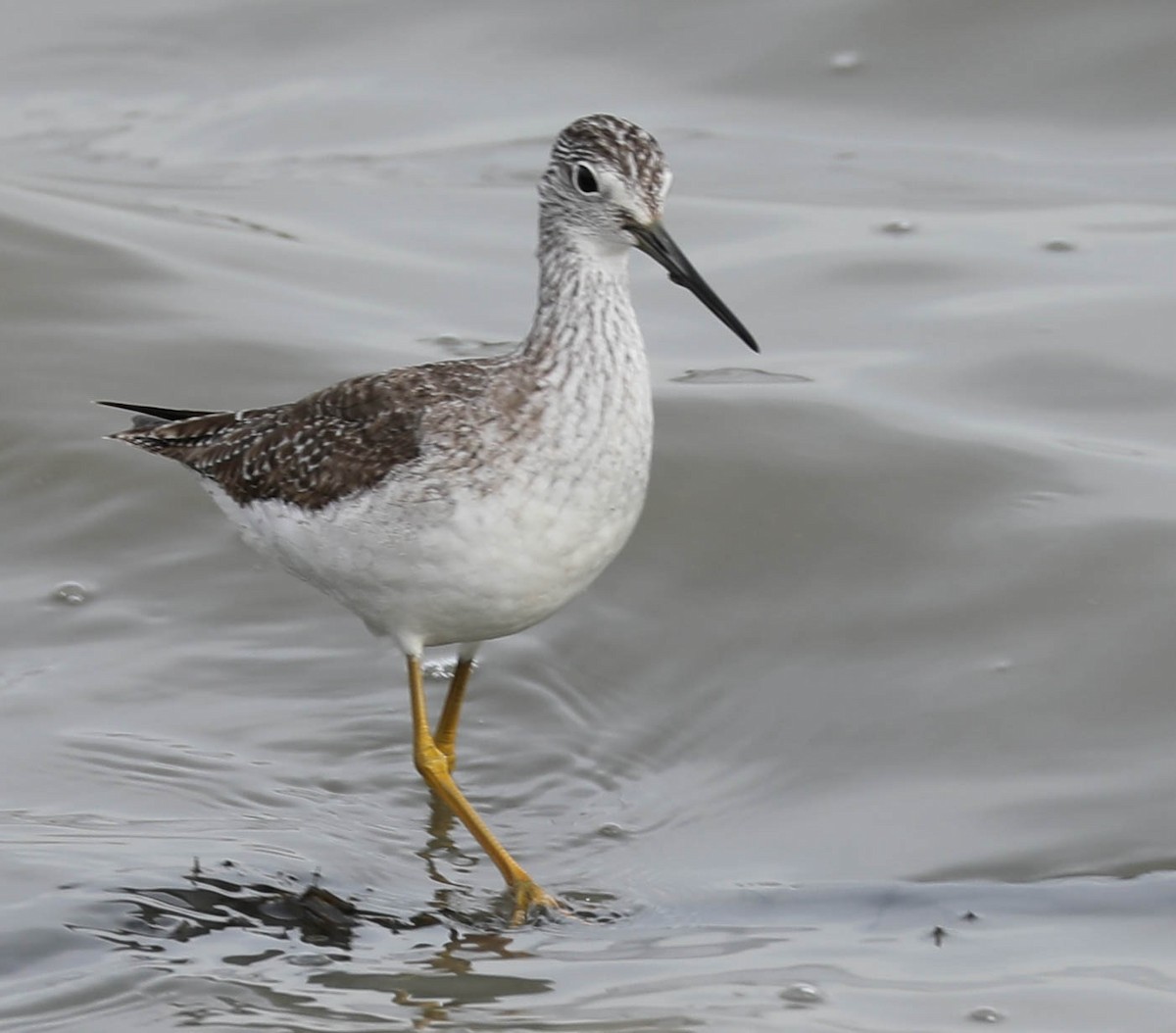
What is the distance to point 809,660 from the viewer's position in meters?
8.23

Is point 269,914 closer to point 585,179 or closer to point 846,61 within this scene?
point 585,179

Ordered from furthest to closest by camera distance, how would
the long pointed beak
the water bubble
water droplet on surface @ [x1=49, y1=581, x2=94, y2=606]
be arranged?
water droplet on surface @ [x1=49, y1=581, x2=94, y2=606] < the water bubble < the long pointed beak

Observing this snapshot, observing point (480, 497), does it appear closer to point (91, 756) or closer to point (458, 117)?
point (91, 756)

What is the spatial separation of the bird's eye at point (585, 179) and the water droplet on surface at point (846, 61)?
6.81 metres

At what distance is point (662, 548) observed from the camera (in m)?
9.09

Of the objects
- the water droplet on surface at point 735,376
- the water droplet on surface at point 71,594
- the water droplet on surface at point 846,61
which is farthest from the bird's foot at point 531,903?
the water droplet on surface at point 846,61

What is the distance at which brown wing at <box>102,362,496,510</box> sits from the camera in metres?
7.07

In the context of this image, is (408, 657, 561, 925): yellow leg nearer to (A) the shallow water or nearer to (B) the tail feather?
(A) the shallow water

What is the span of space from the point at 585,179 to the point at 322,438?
137cm

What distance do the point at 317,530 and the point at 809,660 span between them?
217 centimetres

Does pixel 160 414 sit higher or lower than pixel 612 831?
higher

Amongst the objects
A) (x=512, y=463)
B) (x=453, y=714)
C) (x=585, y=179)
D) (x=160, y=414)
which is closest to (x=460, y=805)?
(x=453, y=714)

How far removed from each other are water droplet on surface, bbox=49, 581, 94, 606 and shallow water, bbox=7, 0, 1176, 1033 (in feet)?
0.07

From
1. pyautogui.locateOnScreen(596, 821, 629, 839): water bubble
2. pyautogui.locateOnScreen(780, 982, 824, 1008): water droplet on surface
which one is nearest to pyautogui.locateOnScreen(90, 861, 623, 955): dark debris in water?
pyautogui.locateOnScreen(596, 821, 629, 839): water bubble
